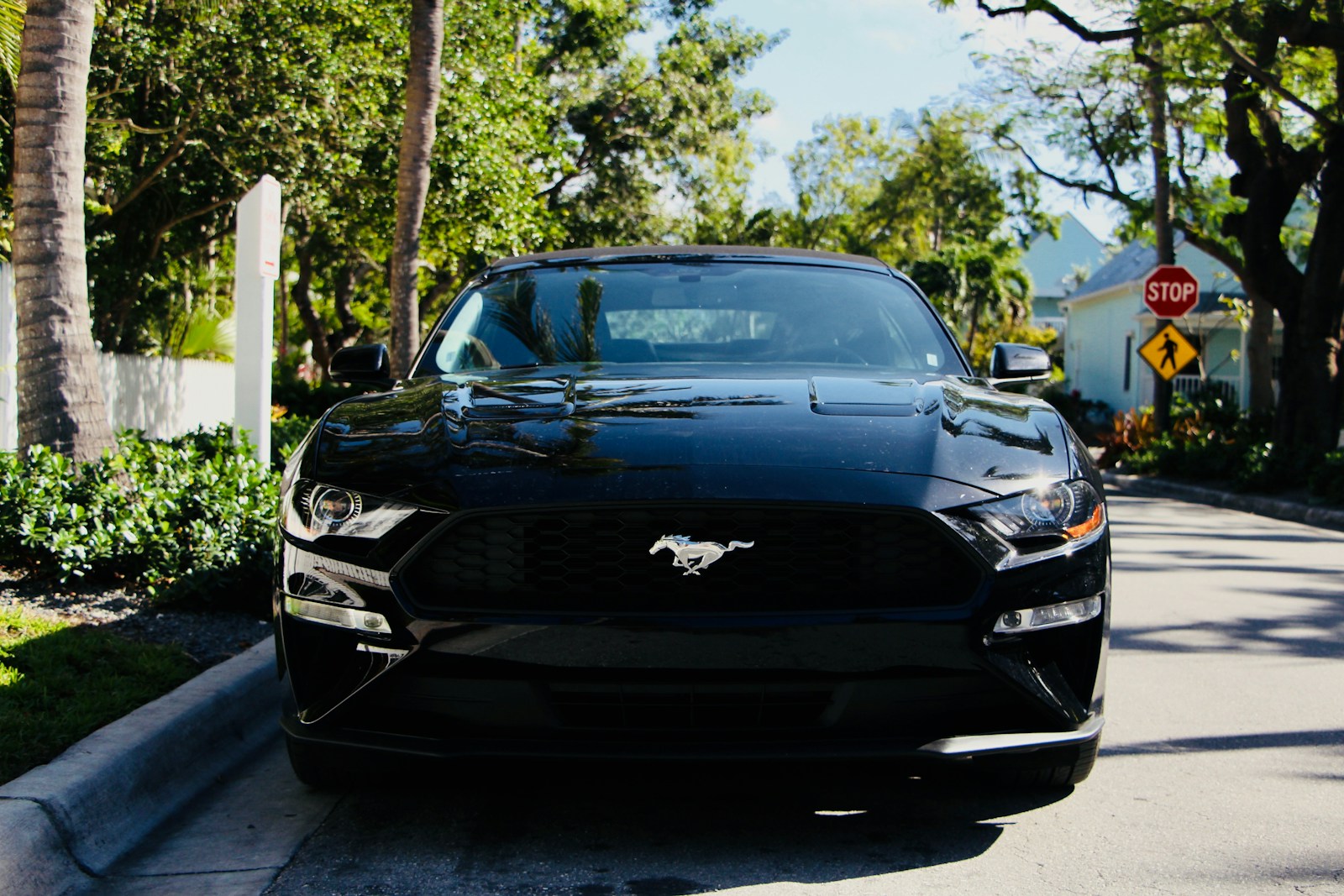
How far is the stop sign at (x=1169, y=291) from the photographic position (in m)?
19.5

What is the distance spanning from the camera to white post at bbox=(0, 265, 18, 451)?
10.1 meters

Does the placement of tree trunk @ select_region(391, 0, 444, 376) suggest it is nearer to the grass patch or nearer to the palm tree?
the palm tree

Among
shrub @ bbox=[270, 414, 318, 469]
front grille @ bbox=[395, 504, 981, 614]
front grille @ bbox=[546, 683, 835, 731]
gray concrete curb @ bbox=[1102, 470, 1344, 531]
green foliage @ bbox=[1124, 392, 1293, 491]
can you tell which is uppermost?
front grille @ bbox=[395, 504, 981, 614]

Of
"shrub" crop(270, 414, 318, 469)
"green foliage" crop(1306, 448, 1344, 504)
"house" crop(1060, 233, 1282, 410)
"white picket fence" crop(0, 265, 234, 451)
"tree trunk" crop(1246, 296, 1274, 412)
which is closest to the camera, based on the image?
"shrub" crop(270, 414, 318, 469)

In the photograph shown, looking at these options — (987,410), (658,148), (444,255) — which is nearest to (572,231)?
(658,148)

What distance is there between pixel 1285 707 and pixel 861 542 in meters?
2.85

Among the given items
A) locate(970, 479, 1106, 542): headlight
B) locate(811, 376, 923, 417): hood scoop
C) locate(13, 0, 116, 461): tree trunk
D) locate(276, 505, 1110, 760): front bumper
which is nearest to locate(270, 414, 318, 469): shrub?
locate(13, 0, 116, 461): tree trunk

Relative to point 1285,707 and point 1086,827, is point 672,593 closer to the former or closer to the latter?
point 1086,827

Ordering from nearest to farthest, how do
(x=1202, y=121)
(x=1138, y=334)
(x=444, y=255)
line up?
(x=1202, y=121) < (x=444, y=255) < (x=1138, y=334)

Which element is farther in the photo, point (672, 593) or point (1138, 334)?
point (1138, 334)

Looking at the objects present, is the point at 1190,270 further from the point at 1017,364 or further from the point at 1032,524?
the point at 1032,524

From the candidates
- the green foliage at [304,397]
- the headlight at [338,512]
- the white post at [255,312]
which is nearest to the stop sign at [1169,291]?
the green foliage at [304,397]

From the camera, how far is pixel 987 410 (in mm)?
3510

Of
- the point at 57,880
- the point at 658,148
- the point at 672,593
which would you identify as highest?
the point at 658,148
